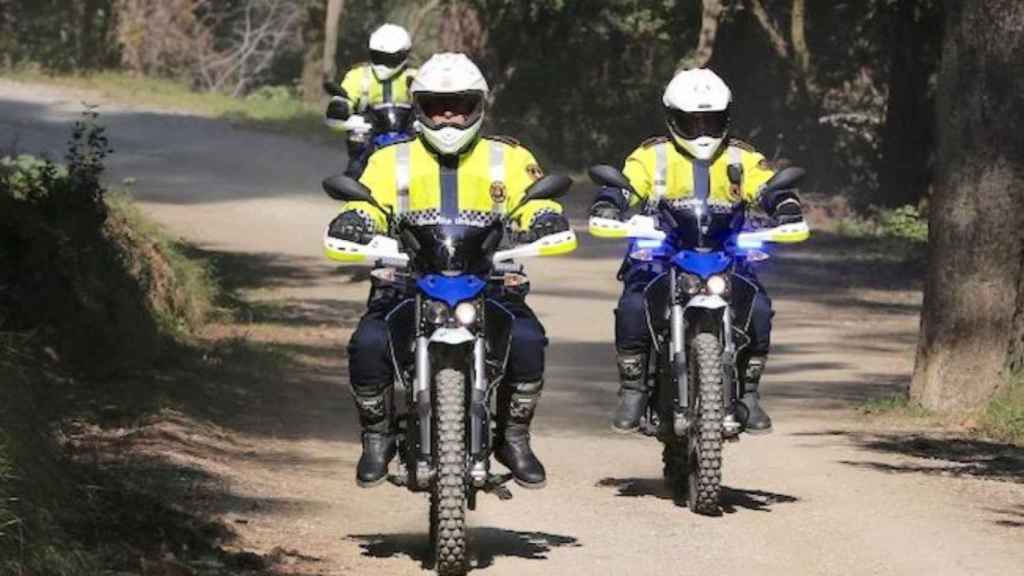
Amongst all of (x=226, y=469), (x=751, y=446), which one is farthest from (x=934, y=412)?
(x=226, y=469)

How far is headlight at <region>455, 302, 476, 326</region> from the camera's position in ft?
30.9

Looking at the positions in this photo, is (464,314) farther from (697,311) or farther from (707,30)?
(707,30)

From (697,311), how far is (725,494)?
128 centimetres

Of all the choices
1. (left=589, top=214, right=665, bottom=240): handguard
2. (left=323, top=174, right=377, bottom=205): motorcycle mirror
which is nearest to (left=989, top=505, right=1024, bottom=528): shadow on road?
(left=589, top=214, right=665, bottom=240): handguard

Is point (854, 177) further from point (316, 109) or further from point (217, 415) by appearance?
point (217, 415)

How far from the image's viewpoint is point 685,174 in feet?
38.7

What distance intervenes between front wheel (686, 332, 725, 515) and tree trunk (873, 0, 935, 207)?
63.9 ft

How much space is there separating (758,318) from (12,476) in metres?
4.08

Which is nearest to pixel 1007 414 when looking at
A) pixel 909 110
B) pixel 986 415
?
pixel 986 415

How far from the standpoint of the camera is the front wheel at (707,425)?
11.1 metres

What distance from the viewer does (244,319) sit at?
19516 millimetres

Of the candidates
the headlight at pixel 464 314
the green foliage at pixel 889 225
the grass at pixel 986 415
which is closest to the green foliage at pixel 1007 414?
the grass at pixel 986 415

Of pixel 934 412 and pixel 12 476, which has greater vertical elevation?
pixel 12 476

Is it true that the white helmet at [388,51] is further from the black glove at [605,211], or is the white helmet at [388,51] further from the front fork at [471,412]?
the front fork at [471,412]
